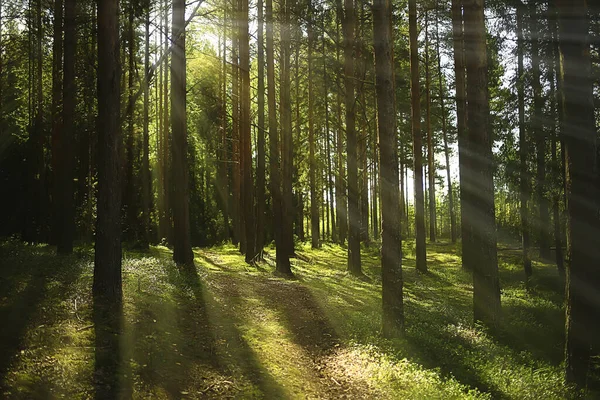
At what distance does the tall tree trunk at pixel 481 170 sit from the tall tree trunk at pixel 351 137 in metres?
6.44

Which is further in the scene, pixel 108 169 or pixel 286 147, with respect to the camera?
pixel 286 147

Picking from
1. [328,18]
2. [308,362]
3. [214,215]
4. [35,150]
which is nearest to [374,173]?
[214,215]

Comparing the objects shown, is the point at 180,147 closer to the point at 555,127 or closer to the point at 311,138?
the point at 311,138

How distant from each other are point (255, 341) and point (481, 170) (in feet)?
19.4

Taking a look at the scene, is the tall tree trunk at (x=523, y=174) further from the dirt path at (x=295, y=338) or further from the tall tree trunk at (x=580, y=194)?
the tall tree trunk at (x=580, y=194)

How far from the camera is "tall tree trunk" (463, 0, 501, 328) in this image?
396 inches

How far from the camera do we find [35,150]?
21.5 metres

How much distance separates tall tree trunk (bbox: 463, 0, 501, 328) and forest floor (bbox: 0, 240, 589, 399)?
691 mm

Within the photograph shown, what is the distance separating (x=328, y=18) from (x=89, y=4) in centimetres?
928

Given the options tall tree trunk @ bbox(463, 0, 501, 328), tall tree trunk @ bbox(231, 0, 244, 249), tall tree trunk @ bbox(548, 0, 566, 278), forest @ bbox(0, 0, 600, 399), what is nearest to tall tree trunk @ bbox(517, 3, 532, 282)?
forest @ bbox(0, 0, 600, 399)

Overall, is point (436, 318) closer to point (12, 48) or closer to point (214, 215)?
point (12, 48)

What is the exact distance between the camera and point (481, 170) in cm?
1017

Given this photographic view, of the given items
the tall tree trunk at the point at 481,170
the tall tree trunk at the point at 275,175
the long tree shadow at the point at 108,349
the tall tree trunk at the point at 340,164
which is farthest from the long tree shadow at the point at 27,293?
the tall tree trunk at the point at 340,164

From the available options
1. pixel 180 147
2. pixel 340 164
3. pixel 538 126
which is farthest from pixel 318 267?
pixel 538 126
